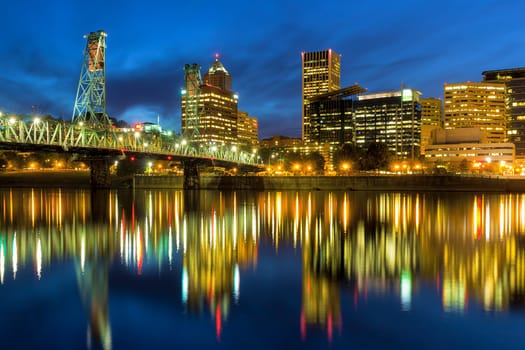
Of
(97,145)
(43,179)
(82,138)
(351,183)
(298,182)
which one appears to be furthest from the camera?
(43,179)

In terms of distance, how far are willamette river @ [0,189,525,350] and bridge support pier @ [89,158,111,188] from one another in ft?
207

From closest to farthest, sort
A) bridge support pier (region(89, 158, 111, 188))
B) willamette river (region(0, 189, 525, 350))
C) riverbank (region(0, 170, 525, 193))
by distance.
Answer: willamette river (region(0, 189, 525, 350))
riverbank (region(0, 170, 525, 193))
bridge support pier (region(89, 158, 111, 188))

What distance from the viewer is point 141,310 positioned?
53.1 feet

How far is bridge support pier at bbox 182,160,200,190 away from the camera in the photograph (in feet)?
366

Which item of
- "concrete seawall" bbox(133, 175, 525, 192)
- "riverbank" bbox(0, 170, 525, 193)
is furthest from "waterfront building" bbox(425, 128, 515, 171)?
"riverbank" bbox(0, 170, 525, 193)

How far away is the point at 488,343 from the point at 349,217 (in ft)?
102

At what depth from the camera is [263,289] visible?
18938 millimetres

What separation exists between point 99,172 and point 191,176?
895 inches

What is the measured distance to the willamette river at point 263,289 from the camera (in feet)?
45.1

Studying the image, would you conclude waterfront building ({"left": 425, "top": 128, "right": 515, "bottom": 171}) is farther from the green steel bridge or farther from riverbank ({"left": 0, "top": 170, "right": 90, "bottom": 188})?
riverbank ({"left": 0, "top": 170, "right": 90, "bottom": 188})

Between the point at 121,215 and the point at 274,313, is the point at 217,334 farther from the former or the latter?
the point at 121,215

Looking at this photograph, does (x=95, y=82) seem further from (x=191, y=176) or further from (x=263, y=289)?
(x=263, y=289)

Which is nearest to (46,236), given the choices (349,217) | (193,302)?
(193,302)

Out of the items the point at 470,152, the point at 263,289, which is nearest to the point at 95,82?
the point at 263,289
